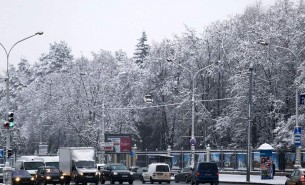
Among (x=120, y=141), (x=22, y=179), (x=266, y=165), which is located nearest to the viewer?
(x=22, y=179)

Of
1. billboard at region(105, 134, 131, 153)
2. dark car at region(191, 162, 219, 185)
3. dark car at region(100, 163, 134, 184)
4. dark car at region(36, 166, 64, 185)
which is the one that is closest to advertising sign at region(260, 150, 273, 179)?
dark car at region(191, 162, 219, 185)

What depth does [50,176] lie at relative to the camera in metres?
52.3

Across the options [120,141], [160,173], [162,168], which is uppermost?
[120,141]

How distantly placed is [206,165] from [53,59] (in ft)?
313

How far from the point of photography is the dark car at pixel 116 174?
5475cm

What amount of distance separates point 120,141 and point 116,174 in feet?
86.8

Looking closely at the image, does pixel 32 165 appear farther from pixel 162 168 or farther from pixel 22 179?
pixel 162 168

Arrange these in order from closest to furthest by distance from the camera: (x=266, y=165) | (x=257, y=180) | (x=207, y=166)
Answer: (x=207, y=166) → (x=266, y=165) → (x=257, y=180)

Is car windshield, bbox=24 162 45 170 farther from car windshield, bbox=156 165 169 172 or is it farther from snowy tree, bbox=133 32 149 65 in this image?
snowy tree, bbox=133 32 149 65

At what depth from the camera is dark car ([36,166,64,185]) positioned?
5228 centimetres

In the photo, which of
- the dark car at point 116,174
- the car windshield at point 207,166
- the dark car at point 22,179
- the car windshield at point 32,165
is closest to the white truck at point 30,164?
the car windshield at point 32,165

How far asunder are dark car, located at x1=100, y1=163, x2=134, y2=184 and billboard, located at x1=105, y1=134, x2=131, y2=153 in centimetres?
2287

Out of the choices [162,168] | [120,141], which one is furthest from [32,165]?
[120,141]

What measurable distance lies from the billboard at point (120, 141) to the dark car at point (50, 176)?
1102 inches
